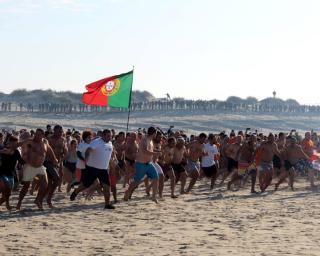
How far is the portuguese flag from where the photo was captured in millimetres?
21562

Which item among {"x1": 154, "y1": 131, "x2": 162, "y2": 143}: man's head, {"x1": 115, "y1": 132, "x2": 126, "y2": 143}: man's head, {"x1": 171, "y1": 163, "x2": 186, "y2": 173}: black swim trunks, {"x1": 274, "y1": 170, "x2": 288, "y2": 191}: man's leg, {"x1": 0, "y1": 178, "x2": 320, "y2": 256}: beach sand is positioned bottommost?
{"x1": 0, "y1": 178, "x2": 320, "y2": 256}: beach sand

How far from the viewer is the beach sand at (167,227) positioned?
9453 mm

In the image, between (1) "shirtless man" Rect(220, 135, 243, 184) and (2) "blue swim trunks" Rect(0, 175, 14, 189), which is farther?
(1) "shirtless man" Rect(220, 135, 243, 184)

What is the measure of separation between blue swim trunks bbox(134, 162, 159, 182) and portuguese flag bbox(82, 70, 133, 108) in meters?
7.24

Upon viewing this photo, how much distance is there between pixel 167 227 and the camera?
11297 millimetres

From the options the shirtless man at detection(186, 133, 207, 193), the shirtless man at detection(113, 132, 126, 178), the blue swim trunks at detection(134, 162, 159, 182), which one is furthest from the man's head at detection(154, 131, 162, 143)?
the shirtless man at detection(113, 132, 126, 178)

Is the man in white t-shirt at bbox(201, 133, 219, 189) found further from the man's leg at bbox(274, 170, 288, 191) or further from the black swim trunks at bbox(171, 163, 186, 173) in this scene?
the man's leg at bbox(274, 170, 288, 191)

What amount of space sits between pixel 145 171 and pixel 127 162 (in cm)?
272

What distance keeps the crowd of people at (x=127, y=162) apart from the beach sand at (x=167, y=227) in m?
0.43

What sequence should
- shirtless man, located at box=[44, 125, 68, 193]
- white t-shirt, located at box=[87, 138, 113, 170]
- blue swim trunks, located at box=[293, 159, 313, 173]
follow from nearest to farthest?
1. white t-shirt, located at box=[87, 138, 113, 170]
2. shirtless man, located at box=[44, 125, 68, 193]
3. blue swim trunks, located at box=[293, 159, 313, 173]

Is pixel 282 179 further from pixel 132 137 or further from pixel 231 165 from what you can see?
pixel 132 137

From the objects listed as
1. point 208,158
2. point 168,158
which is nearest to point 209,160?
point 208,158

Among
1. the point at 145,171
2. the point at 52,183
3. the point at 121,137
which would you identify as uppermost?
the point at 121,137

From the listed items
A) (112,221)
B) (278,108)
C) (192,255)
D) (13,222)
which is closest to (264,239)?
(192,255)
